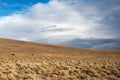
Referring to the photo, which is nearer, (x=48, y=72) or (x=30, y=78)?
(x=30, y=78)

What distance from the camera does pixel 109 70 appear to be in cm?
1923

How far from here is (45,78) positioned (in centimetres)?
1558

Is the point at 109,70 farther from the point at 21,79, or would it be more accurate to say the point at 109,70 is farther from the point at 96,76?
the point at 21,79

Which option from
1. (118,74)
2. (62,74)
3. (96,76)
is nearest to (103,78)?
(96,76)

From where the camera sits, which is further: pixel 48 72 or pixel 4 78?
pixel 48 72

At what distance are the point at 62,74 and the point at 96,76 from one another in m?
2.51

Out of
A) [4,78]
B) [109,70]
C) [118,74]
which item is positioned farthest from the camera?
[109,70]

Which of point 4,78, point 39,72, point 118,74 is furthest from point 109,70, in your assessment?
point 4,78

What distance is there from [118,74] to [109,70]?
184cm

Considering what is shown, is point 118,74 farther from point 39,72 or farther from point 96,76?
point 39,72

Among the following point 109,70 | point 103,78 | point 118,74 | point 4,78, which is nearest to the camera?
point 4,78

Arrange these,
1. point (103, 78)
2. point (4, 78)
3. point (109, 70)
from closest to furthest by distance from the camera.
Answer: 1. point (4, 78)
2. point (103, 78)
3. point (109, 70)

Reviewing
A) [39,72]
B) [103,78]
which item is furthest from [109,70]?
[39,72]

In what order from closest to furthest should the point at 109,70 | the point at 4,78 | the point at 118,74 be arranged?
the point at 4,78
the point at 118,74
the point at 109,70
